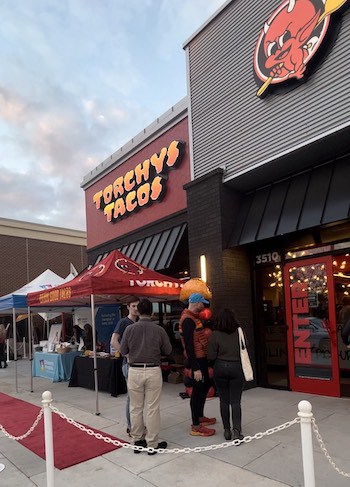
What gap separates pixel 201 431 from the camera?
5.56 metres

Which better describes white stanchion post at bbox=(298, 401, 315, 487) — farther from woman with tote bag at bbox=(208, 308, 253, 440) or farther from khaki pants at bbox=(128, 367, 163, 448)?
khaki pants at bbox=(128, 367, 163, 448)

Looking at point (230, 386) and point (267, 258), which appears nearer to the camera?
point (230, 386)

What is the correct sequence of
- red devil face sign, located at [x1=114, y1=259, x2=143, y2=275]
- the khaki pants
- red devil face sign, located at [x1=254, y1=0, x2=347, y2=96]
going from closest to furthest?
the khaki pants
red devil face sign, located at [x1=254, y1=0, x2=347, y2=96]
red devil face sign, located at [x1=114, y1=259, x2=143, y2=275]

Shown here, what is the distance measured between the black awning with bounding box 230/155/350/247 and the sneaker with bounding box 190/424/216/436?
351 cm

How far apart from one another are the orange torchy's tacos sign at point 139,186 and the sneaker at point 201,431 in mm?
6560

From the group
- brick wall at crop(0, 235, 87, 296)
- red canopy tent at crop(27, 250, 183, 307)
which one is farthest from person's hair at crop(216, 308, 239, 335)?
brick wall at crop(0, 235, 87, 296)

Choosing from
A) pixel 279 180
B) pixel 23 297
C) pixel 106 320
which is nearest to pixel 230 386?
pixel 279 180

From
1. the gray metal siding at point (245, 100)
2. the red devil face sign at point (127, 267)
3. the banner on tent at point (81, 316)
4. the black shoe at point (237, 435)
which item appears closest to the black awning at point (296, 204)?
the gray metal siding at point (245, 100)

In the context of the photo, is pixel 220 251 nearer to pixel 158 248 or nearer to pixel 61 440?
pixel 158 248

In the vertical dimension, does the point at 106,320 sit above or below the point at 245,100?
below

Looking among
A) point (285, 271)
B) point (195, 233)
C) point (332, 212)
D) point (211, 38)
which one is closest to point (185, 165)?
point (195, 233)

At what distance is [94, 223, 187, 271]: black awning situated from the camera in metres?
10.2

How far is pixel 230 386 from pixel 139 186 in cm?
780

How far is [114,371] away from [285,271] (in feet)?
13.0
